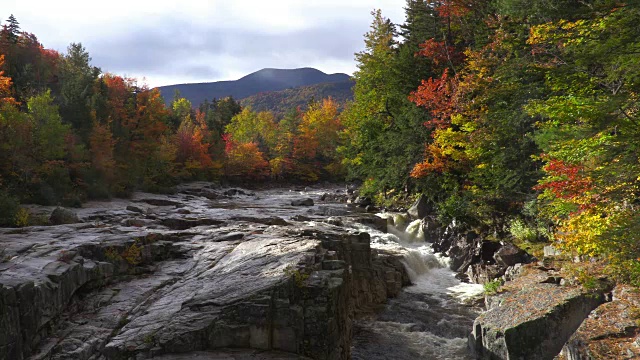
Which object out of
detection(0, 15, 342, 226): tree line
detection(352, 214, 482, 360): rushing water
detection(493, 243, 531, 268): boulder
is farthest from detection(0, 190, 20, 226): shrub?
detection(493, 243, 531, 268): boulder

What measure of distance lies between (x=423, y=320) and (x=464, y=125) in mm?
11311

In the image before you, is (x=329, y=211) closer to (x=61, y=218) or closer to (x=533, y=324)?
(x=61, y=218)

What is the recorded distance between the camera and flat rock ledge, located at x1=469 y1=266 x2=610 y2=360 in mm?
9234

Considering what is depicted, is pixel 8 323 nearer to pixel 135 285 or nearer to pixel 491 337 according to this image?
pixel 135 285

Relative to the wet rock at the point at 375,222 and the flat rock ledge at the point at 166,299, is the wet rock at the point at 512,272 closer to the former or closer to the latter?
the flat rock ledge at the point at 166,299

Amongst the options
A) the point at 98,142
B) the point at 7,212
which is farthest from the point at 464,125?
the point at 98,142

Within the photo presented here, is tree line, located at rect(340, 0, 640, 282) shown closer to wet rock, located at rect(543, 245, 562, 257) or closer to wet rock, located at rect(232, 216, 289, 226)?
wet rock, located at rect(543, 245, 562, 257)

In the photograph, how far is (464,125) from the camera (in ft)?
67.2

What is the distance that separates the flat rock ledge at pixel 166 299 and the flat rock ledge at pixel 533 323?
366 cm

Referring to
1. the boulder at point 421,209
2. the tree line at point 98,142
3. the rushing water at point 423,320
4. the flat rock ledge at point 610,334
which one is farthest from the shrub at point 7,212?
the boulder at point 421,209

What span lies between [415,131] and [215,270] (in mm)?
18620

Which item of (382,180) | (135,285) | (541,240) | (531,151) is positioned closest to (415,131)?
(382,180)

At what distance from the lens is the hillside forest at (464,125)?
959 cm

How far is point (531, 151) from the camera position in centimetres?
1795
